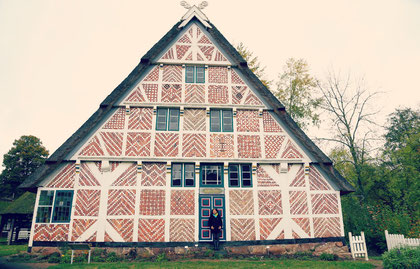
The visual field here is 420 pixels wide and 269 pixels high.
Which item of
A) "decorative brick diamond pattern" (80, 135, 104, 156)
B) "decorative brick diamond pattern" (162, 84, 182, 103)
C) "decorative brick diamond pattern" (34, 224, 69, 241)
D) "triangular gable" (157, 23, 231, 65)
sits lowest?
"decorative brick diamond pattern" (34, 224, 69, 241)

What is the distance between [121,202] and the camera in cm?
1152

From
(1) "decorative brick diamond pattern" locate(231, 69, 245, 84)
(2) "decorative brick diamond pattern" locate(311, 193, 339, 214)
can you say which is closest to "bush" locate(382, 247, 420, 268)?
(2) "decorative brick diamond pattern" locate(311, 193, 339, 214)

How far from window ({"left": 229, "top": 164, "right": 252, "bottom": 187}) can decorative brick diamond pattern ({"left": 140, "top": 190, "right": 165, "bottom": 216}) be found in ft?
10.4

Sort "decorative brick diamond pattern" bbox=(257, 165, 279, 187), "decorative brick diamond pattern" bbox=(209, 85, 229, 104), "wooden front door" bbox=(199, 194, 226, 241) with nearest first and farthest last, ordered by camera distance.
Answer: "wooden front door" bbox=(199, 194, 226, 241) → "decorative brick diamond pattern" bbox=(257, 165, 279, 187) → "decorative brick diamond pattern" bbox=(209, 85, 229, 104)

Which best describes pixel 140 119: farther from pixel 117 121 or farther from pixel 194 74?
pixel 194 74

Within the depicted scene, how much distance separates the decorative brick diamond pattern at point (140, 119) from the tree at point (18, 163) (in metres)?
34.0

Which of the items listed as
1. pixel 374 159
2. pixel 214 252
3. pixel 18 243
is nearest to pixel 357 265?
pixel 214 252

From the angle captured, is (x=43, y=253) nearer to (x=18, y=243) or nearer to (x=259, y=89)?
(x=259, y=89)

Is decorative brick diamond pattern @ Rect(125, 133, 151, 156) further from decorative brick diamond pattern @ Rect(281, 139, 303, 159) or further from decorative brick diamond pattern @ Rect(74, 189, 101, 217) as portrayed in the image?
decorative brick diamond pattern @ Rect(281, 139, 303, 159)

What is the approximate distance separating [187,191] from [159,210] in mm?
1443

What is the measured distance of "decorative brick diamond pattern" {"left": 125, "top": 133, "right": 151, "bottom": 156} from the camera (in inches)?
475

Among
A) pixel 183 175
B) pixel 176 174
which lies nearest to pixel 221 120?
pixel 183 175

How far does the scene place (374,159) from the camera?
1819cm

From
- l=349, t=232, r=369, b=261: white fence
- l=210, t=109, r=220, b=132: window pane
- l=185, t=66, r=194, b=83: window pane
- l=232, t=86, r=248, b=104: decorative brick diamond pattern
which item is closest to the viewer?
l=349, t=232, r=369, b=261: white fence
